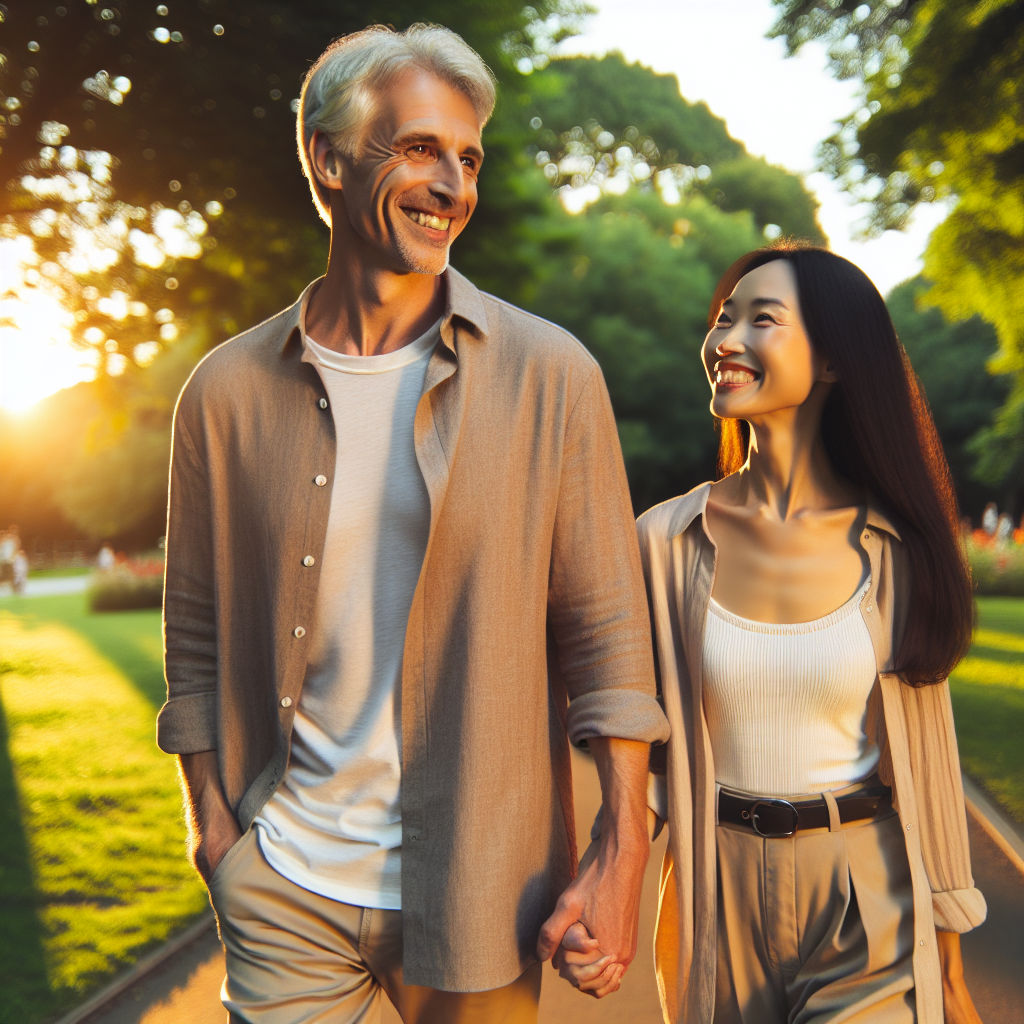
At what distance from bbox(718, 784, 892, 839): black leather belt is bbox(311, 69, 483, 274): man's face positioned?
4.68ft

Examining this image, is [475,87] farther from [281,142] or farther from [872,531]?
[281,142]

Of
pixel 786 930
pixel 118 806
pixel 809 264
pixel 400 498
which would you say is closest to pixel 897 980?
pixel 786 930

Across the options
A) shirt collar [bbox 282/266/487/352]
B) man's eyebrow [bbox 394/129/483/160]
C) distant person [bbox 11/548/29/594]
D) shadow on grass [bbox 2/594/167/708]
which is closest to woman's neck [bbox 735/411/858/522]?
shirt collar [bbox 282/266/487/352]

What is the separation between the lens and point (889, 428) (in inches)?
115

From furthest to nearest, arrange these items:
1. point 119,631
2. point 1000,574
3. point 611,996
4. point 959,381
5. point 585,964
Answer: point 959,381
point 1000,574
point 119,631
point 611,996
point 585,964

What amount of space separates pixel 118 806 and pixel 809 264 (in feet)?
24.9

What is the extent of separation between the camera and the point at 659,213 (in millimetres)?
47719

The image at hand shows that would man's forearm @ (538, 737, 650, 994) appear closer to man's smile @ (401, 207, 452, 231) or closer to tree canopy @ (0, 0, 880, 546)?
man's smile @ (401, 207, 452, 231)

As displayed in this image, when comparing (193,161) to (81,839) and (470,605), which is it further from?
(470,605)

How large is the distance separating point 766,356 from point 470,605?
1.09 metres

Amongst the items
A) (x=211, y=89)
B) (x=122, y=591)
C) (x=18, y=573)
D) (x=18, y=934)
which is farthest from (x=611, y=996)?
(x=18, y=573)

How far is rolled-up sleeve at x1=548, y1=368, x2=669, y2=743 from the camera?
2357mm

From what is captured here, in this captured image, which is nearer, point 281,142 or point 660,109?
point 281,142

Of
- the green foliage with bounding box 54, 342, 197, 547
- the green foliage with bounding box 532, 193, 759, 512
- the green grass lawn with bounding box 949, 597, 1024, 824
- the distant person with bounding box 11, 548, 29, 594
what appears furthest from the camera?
the green foliage with bounding box 54, 342, 197, 547
